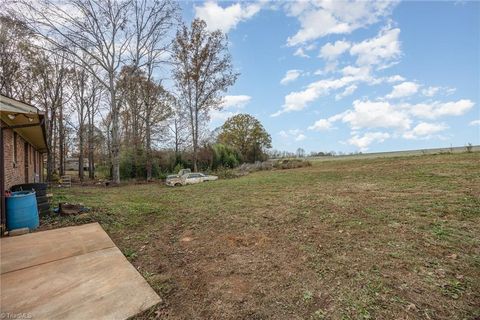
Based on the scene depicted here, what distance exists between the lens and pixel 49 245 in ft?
11.7

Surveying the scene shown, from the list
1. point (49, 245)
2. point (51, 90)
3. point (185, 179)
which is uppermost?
point (51, 90)

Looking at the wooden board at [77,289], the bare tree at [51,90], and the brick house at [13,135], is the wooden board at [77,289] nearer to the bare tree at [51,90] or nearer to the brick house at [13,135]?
the brick house at [13,135]

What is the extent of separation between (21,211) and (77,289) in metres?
3.09

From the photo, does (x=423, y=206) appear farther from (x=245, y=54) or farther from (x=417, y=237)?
(x=245, y=54)

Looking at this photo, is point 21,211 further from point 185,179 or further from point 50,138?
point 50,138

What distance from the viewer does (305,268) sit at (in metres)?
2.80

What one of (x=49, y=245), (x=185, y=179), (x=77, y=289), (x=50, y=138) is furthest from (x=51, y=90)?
(x=77, y=289)

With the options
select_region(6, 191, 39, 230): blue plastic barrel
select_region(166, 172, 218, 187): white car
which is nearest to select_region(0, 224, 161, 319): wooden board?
select_region(6, 191, 39, 230): blue plastic barrel

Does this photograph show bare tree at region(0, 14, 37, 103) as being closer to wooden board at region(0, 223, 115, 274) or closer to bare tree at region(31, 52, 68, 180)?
bare tree at region(31, 52, 68, 180)

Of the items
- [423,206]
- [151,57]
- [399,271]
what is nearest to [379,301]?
[399,271]

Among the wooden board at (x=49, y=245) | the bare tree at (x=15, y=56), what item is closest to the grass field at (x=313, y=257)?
the wooden board at (x=49, y=245)

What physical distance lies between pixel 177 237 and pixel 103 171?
71.4 ft

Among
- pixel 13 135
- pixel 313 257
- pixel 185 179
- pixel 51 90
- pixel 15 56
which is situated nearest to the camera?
pixel 313 257

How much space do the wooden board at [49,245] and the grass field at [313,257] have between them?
0.33m
